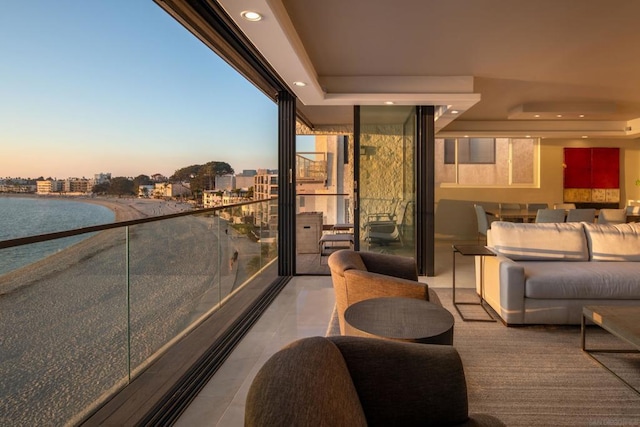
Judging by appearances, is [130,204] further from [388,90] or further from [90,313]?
[90,313]

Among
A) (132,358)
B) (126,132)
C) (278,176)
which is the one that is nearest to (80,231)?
(132,358)

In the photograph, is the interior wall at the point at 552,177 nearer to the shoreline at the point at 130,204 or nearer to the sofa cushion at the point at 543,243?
the sofa cushion at the point at 543,243

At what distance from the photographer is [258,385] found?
776 mm

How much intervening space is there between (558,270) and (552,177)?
607 centimetres

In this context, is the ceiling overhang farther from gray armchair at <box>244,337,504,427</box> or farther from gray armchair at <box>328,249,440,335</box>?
gray armchair at <box>244,337,504,427</box>

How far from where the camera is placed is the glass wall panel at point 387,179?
16.8ft

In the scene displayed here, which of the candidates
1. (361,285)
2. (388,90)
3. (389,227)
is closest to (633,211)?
(389,227)

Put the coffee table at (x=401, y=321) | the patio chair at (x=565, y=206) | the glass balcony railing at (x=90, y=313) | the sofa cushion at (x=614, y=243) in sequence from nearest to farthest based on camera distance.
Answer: the glass balcony railing at (x=90, y=313) → the coffee table at (x=401, y=321) → the sofa cushion at (x=614, y=243) → the patio chair at (x=565, y=206)

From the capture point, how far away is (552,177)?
8.38 metres

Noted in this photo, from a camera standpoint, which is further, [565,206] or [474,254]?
[565,206]

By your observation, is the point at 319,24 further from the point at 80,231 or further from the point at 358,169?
the point at 80,231

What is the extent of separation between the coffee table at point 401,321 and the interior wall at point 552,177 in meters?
6.83

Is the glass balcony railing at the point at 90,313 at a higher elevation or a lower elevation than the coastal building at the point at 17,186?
lower

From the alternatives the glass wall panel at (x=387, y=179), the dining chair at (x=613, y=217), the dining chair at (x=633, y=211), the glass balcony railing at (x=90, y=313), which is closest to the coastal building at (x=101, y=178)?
the glass balcony railing at (x=90, y=313)
